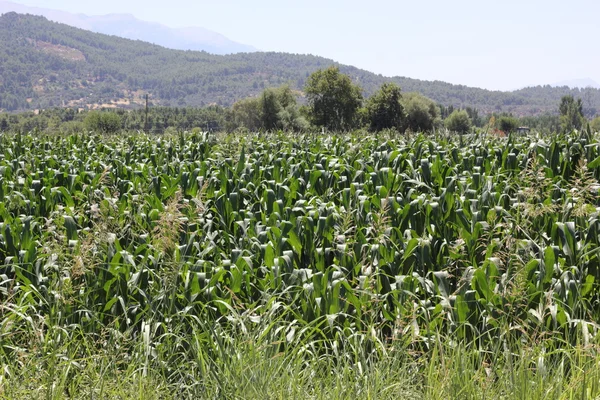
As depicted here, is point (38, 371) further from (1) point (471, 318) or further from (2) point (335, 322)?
(1) point (471, 318)

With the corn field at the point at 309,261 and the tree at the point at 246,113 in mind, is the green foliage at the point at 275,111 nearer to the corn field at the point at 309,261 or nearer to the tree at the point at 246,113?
the tree at the point at 246,113

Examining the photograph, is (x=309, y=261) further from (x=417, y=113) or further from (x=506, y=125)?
(x=417, y=113)

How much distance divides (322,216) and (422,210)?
1.36 m

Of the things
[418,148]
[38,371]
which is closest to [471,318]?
[38,371]

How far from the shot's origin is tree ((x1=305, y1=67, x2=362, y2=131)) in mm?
78438

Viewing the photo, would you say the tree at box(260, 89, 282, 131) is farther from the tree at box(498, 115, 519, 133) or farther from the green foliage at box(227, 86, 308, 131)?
the tree at box(498, 115, 519, 133)

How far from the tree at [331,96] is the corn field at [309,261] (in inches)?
2672

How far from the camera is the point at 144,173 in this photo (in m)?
10.8

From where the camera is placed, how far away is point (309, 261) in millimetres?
6934

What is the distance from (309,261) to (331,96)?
2910 inches

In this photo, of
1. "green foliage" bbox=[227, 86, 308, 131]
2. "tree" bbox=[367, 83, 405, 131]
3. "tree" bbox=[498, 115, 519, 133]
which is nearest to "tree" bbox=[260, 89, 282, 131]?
"green foliage" bbox=[227, 86, 308, 131]

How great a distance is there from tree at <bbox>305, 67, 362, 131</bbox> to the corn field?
6786cm

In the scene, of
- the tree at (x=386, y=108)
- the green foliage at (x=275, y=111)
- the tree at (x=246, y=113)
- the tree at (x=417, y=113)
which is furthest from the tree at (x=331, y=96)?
the tree at (x=246, y=113)

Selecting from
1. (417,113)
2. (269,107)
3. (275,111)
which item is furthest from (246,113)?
(417,113)
